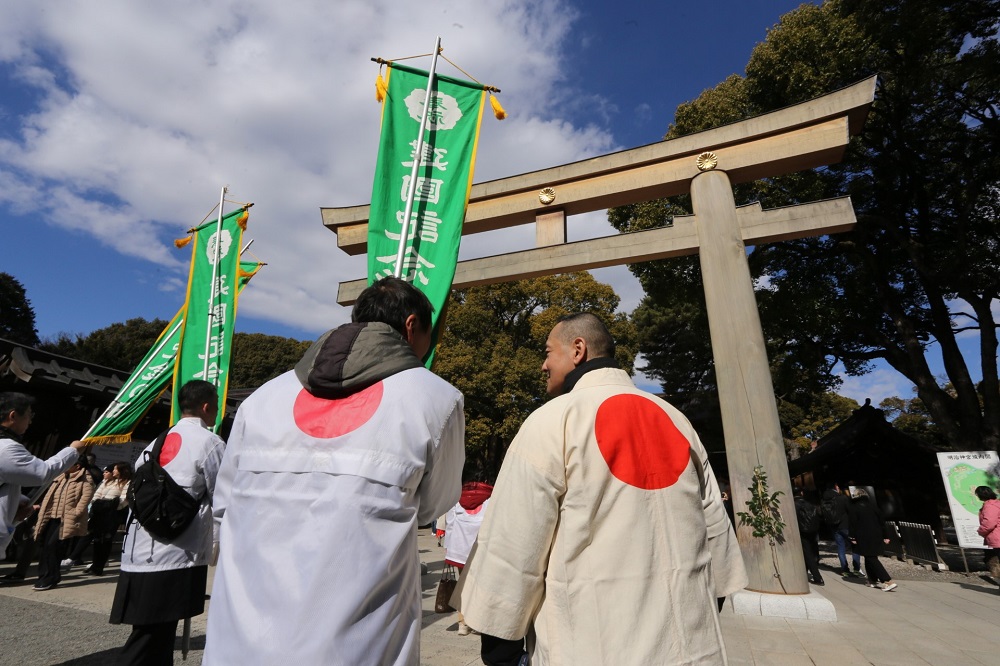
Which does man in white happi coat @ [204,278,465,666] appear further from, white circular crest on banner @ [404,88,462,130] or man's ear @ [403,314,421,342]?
white circular crest on banner @ [404,88,462,130]

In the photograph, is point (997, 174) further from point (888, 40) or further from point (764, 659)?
point (764, 659)

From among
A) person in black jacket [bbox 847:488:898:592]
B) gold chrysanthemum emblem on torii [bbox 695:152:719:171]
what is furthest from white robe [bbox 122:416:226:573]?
person in black jacket [bbox 847:488:898:592]

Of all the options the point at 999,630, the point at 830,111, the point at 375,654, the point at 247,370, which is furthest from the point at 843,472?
the point at 247,370

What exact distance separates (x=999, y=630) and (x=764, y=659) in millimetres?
3808

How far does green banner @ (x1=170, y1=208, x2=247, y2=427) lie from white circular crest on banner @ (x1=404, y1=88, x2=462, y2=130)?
3934mm

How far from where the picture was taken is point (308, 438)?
139cm

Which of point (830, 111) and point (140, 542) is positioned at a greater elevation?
point (830, 111)

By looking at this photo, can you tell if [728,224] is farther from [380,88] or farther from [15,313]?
[15,313]

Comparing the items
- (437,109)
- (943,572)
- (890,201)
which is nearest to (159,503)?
(437,109)

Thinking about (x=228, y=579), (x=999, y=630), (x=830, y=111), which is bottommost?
(x=999, y=630)

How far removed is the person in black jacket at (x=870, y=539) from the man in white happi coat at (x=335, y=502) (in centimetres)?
1025

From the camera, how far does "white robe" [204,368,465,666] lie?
4.04 feet

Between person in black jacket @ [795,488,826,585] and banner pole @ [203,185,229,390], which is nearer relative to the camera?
banner pole @ [203,185,229,390]

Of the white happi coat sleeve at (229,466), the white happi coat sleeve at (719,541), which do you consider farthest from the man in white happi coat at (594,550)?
the white happi coat sleeve at (229,466)
